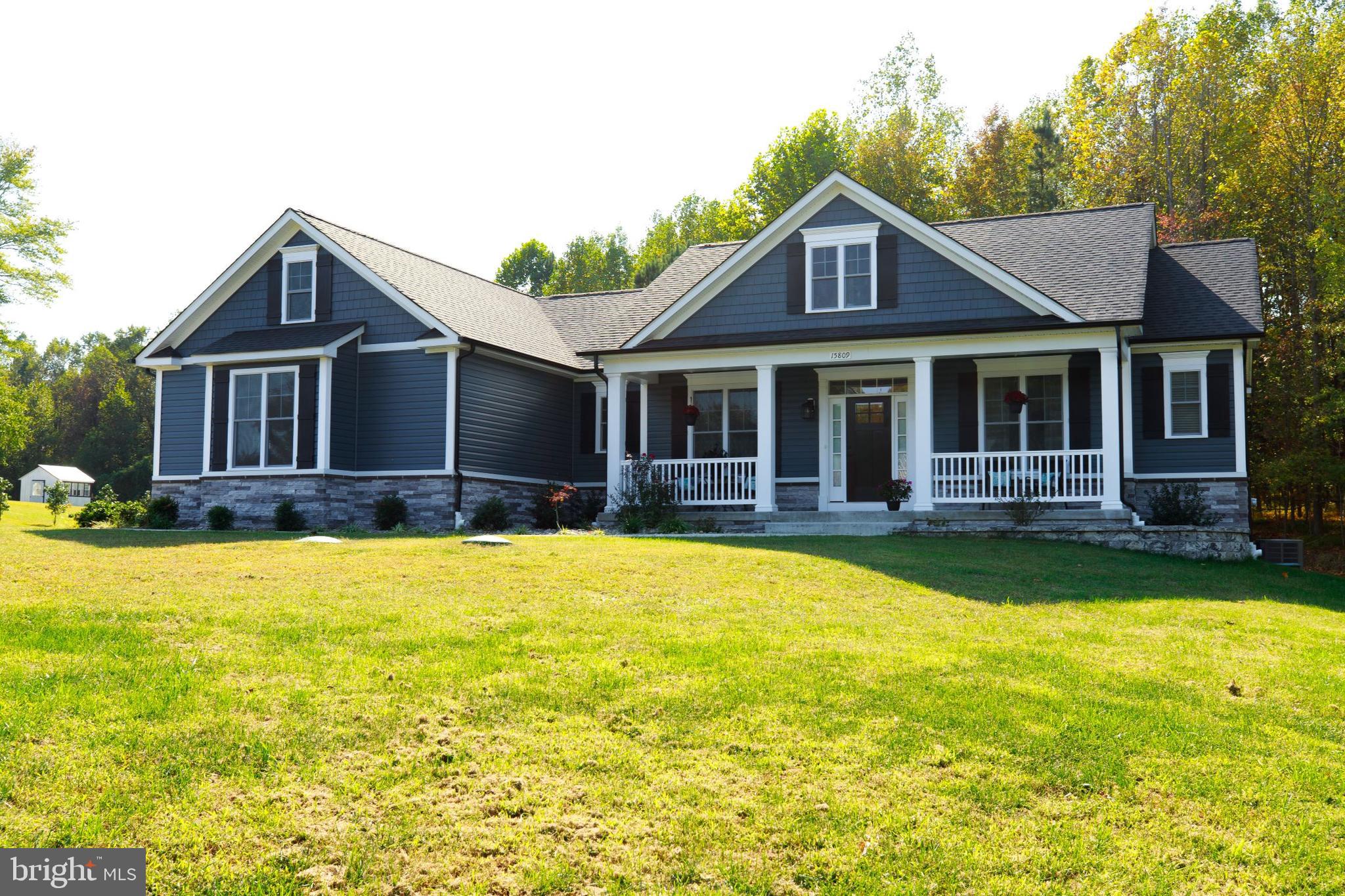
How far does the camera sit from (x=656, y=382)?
21.0m

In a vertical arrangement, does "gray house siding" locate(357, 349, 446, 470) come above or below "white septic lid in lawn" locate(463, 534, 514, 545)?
above

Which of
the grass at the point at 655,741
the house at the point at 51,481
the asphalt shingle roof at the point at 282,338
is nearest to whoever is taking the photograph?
the grass at the point at 655,741

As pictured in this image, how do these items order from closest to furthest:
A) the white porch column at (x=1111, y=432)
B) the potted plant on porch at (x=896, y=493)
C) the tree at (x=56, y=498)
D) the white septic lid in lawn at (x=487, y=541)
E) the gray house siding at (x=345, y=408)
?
the white septic lid in lawn at (x=487, y=541) < the white porch column at (x=1111, y=432) < the potted plant on porch at (x=896, y=493) < the gray house siding at (x=345, y=408) < the tree at (x=56, y=498)

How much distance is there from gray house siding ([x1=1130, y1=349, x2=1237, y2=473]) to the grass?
8.33 meters

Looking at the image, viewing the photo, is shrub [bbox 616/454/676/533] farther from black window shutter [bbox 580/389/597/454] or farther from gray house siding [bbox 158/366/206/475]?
gray house siding [bbox 158/366/206/475]

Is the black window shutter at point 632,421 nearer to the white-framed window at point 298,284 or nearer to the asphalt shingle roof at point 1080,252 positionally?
the white-framed window at point 298,284

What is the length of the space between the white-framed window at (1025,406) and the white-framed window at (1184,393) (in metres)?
1.70

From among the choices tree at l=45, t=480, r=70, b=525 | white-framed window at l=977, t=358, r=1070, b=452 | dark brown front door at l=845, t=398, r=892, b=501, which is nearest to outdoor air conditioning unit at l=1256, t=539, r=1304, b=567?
white-framed window at l=977, t=358, r=1070, b=452

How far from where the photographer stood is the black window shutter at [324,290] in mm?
20797

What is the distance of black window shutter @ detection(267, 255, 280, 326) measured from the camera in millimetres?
21234

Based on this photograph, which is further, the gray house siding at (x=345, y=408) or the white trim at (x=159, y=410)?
the white trim at (x=159, y=410)
